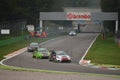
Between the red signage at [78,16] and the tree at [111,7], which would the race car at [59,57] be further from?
the tree at [111,7]

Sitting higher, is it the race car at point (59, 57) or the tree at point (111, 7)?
the tree at point (111, 7)

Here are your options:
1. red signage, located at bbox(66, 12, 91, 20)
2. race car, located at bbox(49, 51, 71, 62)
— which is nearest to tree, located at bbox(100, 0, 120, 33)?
red signage, located at bbox(66, 12, 91, 20)

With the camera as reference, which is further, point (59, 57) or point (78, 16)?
point (78, 16)

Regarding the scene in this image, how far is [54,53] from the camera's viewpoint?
49062 mm

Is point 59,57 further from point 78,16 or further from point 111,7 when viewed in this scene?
point 111,7

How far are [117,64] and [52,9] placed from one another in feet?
352

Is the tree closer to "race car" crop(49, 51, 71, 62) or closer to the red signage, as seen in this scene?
the red signage

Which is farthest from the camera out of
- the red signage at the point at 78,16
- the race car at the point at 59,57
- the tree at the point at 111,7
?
the tree at the point at 111,7

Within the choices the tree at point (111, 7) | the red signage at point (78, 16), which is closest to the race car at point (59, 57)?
the red signage at point (78, 16)

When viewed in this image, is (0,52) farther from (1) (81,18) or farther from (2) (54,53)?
(1) (81,18)

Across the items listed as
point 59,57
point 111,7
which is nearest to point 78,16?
point 111,7

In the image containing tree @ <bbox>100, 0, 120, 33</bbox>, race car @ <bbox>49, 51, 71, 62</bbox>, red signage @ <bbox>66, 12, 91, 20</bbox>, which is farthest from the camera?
tree @ <bbox>100, 0, 120, 33</bbox>

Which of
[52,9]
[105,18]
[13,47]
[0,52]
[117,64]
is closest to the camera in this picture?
[117,64]

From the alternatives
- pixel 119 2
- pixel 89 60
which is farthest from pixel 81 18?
pixel 89 60
